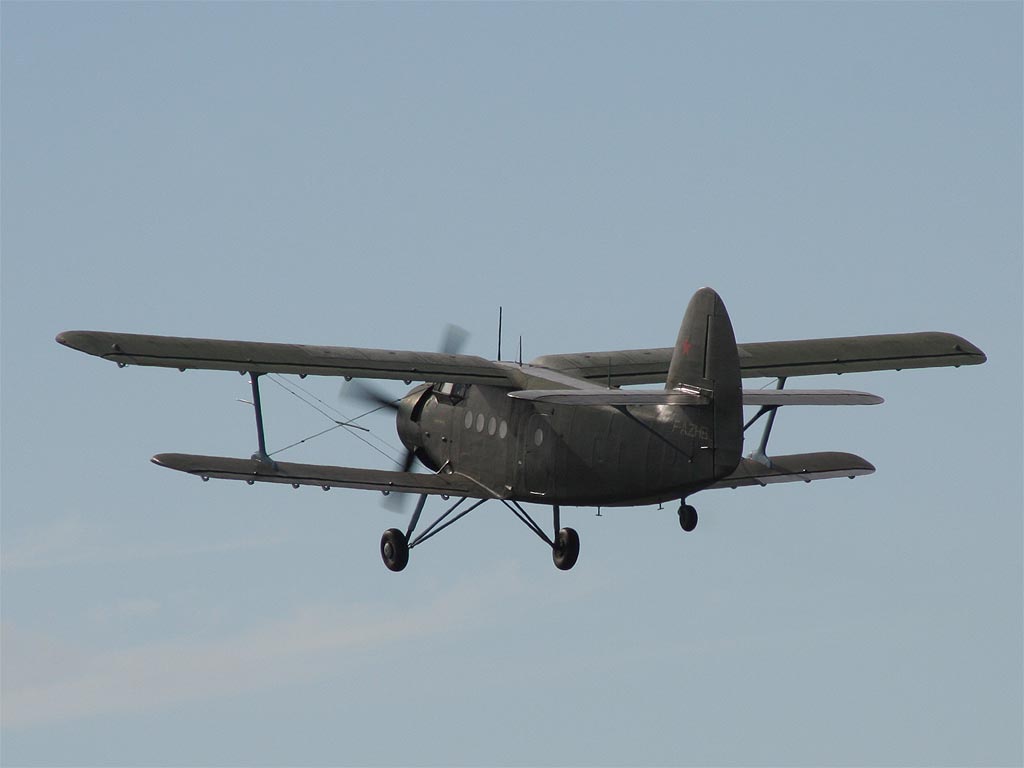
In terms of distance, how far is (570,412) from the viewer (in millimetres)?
32406

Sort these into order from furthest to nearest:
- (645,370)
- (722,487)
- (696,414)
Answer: (645,370) → (722,487) → (696,414)

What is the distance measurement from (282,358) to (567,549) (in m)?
5.04

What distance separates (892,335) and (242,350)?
10670 mm

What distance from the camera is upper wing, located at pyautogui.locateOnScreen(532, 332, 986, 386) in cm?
3606

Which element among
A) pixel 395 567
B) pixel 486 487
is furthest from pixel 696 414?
pixel 395 567

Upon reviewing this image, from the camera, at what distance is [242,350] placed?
33781mm

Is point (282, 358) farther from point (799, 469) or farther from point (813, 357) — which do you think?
point (813, 357)

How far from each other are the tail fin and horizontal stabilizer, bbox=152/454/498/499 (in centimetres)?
401

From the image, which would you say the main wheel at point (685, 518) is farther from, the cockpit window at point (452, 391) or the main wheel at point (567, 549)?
the cockpit window at point (452, 391)

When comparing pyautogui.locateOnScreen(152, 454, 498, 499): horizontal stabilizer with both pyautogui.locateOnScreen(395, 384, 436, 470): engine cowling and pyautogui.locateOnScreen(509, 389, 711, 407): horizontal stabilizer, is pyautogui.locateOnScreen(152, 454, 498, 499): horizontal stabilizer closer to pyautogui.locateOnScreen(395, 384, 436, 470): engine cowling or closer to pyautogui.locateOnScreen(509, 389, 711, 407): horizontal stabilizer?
pyautogui.locateOnScreen(395, 384, 436, 470): engine cowling

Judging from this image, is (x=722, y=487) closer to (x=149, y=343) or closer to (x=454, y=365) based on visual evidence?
(x=454, y=365)

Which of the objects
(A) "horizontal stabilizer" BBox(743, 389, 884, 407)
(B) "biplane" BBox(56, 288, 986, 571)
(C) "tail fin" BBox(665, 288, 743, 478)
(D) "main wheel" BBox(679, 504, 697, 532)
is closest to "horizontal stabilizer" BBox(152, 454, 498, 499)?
(B) "biplane" BBox(56, 288, 986, 571)

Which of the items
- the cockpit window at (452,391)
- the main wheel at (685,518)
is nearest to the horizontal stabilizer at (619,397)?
the main wheel at (685,518)

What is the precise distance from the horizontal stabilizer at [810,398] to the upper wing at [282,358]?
170 inches
